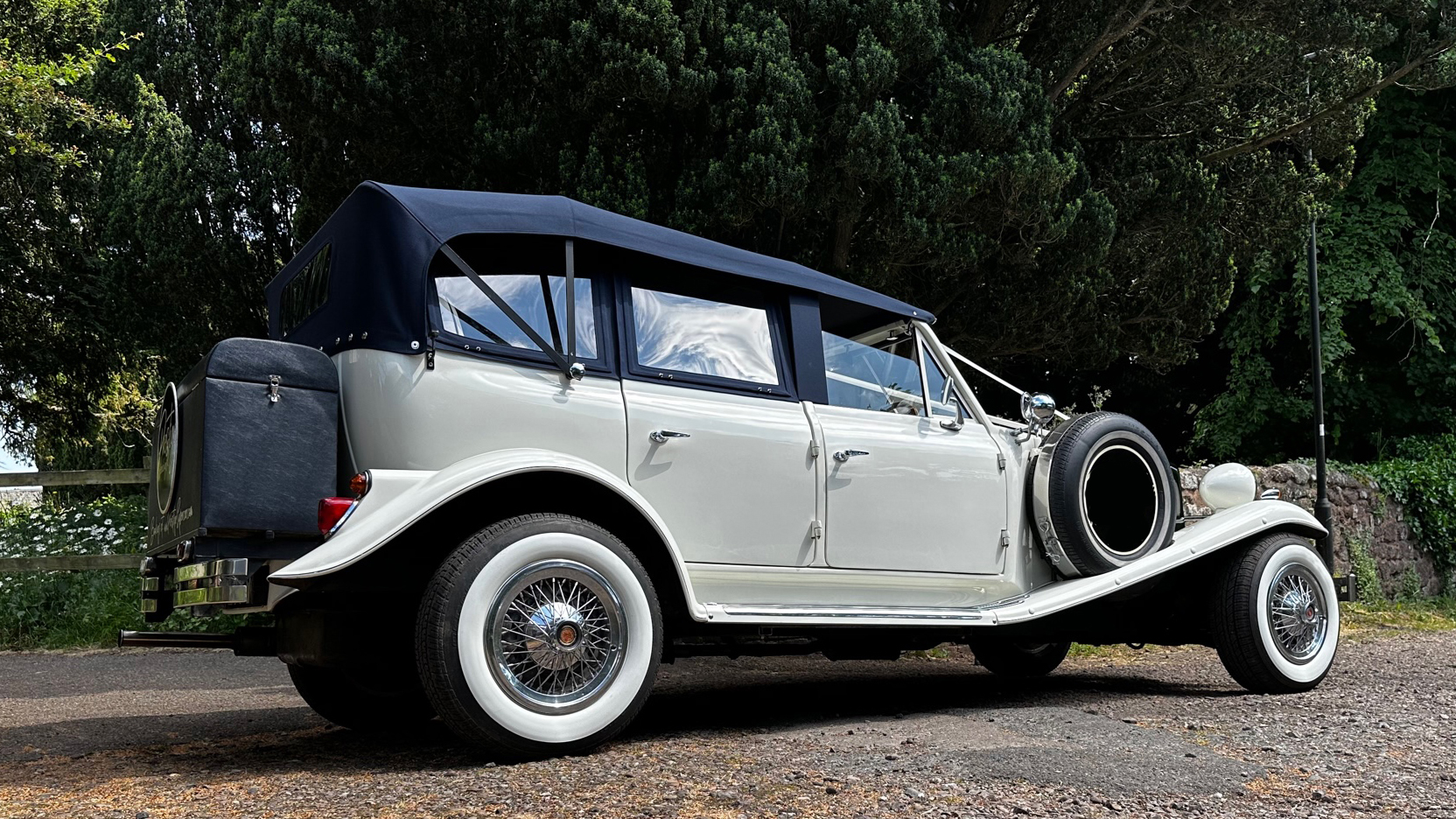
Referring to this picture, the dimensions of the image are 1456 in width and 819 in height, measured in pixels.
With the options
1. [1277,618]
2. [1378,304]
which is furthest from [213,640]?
[1378,304]

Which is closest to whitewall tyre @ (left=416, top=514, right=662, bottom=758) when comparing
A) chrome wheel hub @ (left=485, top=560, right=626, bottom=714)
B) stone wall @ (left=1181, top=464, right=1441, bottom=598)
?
chrome wheel hub @ (left=485, top=560, right=626, bottom=714)

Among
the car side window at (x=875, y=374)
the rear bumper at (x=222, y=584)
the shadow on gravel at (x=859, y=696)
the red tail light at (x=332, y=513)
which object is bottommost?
the shadow on gravel at (x=859, y=696)

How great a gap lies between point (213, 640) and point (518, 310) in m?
1.70

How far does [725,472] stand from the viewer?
484cm

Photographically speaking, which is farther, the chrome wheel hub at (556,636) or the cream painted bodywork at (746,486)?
the cream painted bodywork at (746,486)

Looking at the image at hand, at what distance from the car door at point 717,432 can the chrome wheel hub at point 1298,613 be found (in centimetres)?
269

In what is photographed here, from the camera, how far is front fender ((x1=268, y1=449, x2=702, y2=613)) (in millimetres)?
3809

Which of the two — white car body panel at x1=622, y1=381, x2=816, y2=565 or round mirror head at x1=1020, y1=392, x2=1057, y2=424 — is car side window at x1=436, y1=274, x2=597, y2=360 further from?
round mirror head at x1=1020, y1=392, x2=1057, y2=424

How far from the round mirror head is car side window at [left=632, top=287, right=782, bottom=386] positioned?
144 cm

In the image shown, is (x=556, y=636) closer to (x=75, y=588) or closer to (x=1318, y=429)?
(x=75, y=588)

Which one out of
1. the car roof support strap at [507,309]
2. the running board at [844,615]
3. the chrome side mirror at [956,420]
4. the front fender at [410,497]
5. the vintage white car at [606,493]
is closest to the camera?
the front fender at [410,497]

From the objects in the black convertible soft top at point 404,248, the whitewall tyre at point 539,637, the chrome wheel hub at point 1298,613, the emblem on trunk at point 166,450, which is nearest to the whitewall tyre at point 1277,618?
the chrome wheel hub at point 1298,613

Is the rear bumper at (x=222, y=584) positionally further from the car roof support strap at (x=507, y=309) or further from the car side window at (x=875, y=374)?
the car side window at (x=875, y=374)

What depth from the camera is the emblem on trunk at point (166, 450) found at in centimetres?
434
